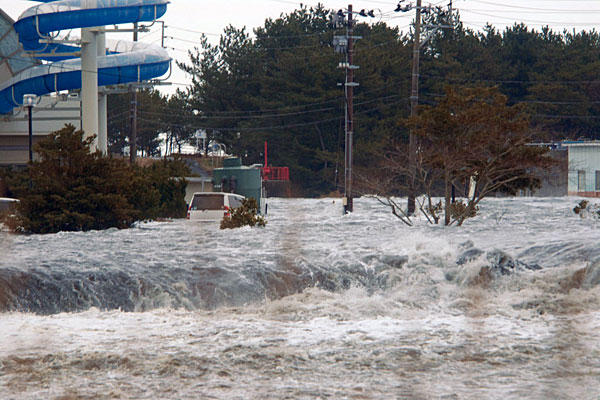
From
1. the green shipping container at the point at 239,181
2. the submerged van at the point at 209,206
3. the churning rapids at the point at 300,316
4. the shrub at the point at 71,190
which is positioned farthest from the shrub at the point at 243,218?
the green shipping container at the point at 239,181

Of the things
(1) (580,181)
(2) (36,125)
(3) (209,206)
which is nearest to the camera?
(3) (209,206)

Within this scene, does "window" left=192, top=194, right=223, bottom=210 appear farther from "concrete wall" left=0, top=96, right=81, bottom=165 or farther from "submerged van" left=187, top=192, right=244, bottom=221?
"concrete wall" left=0, top=96, right=81, bottom=165

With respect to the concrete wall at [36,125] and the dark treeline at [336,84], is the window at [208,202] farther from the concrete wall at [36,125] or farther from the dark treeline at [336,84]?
the dark treeline at [336,84]

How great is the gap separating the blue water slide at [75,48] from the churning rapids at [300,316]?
42.5 feet

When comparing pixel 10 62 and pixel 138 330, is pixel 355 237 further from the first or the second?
pixel 10 62

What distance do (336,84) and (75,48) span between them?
33113mm

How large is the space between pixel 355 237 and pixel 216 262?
7.79m

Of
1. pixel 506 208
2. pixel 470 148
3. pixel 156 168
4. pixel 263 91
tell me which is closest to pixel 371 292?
pixel 470 148

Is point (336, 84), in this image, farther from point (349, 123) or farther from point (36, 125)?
point (349, 123)

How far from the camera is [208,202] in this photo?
99.4ft

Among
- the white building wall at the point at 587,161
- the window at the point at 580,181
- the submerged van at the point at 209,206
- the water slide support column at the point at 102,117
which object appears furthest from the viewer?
the window at the point at 580,181

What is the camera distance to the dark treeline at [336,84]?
74.8 meters

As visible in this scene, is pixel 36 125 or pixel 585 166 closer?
pixel 36 125

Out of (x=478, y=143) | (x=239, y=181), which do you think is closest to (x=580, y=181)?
(x=239, y=181)
